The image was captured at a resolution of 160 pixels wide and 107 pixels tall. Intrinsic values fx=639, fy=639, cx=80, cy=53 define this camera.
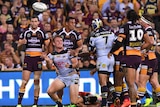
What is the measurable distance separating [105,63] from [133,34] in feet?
4.87

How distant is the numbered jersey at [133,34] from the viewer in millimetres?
14844

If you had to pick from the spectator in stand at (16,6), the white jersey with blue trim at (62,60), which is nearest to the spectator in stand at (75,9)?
the spectator in stand at (16,6)

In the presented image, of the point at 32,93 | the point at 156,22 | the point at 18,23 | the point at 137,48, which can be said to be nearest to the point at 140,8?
the point at 156,22

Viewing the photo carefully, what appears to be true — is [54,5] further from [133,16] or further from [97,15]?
[133,16]

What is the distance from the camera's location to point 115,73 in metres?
16.2

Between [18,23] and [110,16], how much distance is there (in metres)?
3.19

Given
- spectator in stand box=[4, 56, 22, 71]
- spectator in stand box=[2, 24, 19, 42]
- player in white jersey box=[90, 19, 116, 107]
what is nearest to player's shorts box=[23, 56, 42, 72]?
player in white jersey box=[90, 19, 116, 107]

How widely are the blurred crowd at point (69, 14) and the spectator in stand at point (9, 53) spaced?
14.5 inches

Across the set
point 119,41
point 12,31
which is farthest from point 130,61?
point 12,31

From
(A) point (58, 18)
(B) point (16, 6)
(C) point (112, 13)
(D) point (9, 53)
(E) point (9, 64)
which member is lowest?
(E) point (9, 64)

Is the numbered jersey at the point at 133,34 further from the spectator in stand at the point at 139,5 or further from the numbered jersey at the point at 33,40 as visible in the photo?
the spectator in stand at the point at 139,5

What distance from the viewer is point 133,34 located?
1485 centimetres

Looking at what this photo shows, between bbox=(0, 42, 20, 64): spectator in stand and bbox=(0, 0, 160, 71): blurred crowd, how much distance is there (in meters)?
0.37

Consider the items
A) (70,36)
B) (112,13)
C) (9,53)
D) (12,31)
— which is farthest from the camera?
(112,13)
